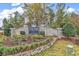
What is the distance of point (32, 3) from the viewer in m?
2.24


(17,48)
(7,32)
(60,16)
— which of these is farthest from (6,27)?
(60,16)

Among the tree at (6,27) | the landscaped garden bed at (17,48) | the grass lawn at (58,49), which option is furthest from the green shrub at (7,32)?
the grass lawn at (58,49)

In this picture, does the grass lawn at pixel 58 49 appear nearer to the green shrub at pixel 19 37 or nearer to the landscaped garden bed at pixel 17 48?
the landscaped garden bed at pixel 17 48

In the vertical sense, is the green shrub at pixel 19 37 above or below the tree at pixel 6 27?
below

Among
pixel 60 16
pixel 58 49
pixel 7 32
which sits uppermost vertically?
pixel 60 16

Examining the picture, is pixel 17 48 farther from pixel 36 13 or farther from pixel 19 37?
pixel 36 13

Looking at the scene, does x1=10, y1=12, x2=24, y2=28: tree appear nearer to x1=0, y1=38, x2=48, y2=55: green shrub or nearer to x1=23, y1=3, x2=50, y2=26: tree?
x1=23, y1=3, x2=50, y2=26: tree

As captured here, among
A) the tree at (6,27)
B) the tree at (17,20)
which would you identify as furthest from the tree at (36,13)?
the tree at (6,27)

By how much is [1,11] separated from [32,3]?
0.78 feet

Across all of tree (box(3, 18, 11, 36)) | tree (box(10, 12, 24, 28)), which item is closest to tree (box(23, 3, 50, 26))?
tree (box(10, 12, 24, 28))

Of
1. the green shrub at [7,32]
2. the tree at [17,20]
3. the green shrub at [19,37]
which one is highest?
the tree at [17,20]

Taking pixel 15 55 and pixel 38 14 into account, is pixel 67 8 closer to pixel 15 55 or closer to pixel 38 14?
pixel 38 14

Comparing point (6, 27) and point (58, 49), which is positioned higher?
point (6, 27)

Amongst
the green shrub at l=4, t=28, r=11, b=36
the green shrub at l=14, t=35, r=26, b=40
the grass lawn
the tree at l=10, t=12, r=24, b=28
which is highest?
the tree at l=10, t=12, r=24, b=28
